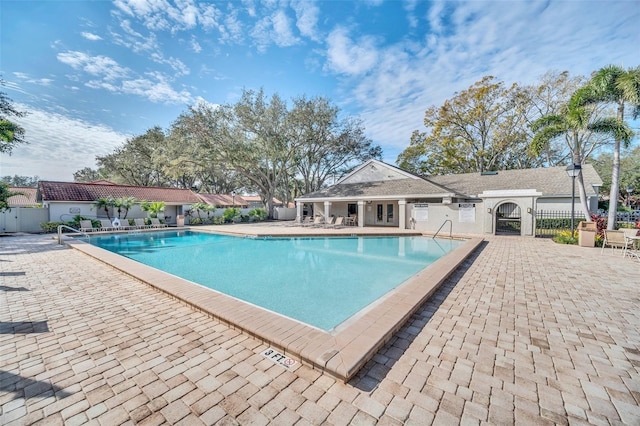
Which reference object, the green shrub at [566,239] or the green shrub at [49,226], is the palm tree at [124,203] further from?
the green shrub at [566,239]

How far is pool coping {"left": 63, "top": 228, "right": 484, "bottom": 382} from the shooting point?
2.87 meters

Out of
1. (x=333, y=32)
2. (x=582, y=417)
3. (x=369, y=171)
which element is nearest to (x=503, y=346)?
Result: (x=582, y=417)

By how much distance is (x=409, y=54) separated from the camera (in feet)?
51.5

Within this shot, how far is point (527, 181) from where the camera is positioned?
2145 cm

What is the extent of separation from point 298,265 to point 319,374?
23.2 ft

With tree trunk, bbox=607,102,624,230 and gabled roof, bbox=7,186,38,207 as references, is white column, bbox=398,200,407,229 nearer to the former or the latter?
tree trunk, bbox=607,102,624,230

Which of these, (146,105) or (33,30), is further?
(146,105)

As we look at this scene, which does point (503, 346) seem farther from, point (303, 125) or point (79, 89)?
point (303, 125)

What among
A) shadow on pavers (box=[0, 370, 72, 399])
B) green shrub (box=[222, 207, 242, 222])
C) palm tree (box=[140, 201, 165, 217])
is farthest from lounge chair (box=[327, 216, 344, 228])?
shadow on pavers (box=[0, 370, 72, 399])

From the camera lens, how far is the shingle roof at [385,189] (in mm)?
17961

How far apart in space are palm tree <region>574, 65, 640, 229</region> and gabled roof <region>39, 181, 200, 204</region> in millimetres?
29941

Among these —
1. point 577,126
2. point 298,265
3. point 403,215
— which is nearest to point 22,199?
point 298,265

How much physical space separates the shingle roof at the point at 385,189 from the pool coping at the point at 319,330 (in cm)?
1326

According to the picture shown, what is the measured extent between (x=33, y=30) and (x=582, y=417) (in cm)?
1774
